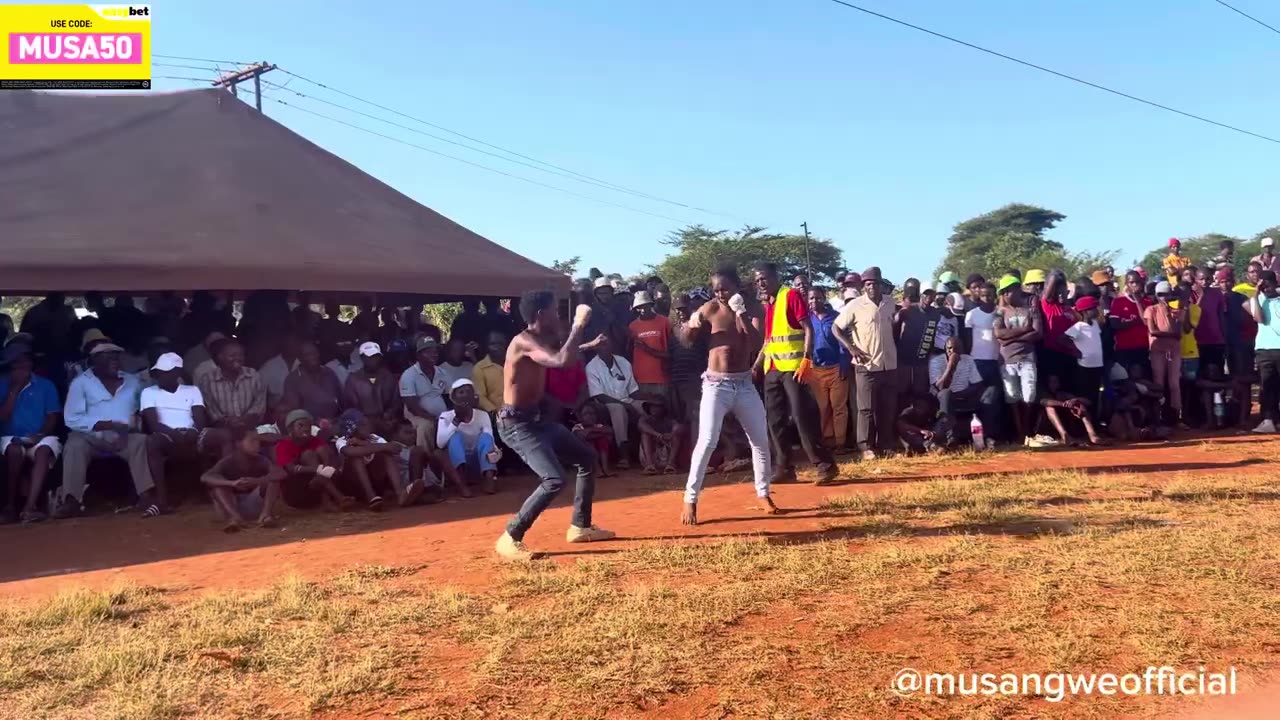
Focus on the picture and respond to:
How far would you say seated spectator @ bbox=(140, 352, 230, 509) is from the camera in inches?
336

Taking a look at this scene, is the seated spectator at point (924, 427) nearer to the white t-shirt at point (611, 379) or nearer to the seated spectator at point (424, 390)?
the white t-shirt at point (611, 379)

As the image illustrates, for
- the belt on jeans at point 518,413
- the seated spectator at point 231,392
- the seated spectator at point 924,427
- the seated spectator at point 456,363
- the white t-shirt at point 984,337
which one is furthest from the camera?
the white t-shirt at point 984,337

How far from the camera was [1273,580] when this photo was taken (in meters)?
5.31

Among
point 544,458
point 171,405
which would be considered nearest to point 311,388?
point 171,405

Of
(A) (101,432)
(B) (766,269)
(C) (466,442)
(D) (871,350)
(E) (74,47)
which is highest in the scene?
(E) (74,47)

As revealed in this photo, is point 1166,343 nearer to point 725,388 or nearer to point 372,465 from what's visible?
point 725,388

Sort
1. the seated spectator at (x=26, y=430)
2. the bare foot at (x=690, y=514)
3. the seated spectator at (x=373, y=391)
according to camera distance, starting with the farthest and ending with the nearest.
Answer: the seated spectator at (x=373, y=391), the seated spectator at (x=26, y=430), the bare foot at (x=690, y=514)

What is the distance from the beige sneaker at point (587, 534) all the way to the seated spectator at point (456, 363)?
3461 millimetres

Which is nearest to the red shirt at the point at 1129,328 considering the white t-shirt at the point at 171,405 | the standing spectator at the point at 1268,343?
the standing spectator at the point at 1268,343

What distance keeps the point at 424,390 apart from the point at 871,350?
447 cm

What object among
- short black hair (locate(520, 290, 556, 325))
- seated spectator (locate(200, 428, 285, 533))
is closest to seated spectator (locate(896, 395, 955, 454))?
short black hair (locate(520, 290, 556, 325))

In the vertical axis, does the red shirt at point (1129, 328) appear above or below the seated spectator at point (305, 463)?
above

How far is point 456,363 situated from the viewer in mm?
10211

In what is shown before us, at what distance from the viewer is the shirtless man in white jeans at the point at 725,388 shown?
23.3ft
